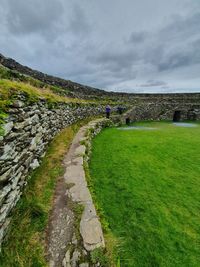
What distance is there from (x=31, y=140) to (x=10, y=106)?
49.3 inches

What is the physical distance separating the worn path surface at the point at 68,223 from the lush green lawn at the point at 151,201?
765 mm

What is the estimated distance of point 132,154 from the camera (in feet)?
30.0

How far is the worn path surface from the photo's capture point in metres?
3.05

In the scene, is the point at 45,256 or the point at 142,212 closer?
the point at 45,256

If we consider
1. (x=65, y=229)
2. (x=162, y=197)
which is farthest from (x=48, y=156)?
(x=162, y=197)

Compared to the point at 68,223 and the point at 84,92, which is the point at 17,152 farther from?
the point at 84,92

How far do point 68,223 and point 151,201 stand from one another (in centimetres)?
270

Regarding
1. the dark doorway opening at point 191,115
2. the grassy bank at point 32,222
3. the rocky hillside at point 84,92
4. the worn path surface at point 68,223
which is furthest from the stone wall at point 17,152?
the dark doorway opening at point 191,115

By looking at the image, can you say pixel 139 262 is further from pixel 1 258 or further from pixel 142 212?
pixel 1 258

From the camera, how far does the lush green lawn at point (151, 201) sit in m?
3.84

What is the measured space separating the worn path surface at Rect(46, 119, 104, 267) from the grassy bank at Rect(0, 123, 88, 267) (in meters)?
0.14

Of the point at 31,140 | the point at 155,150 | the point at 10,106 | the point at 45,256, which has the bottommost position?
the point at 155,150

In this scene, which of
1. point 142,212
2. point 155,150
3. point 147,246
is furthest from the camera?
point 155,150

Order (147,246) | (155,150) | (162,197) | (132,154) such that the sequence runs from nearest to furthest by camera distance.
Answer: (147,246), (162,197), (132,154), (155,150)
